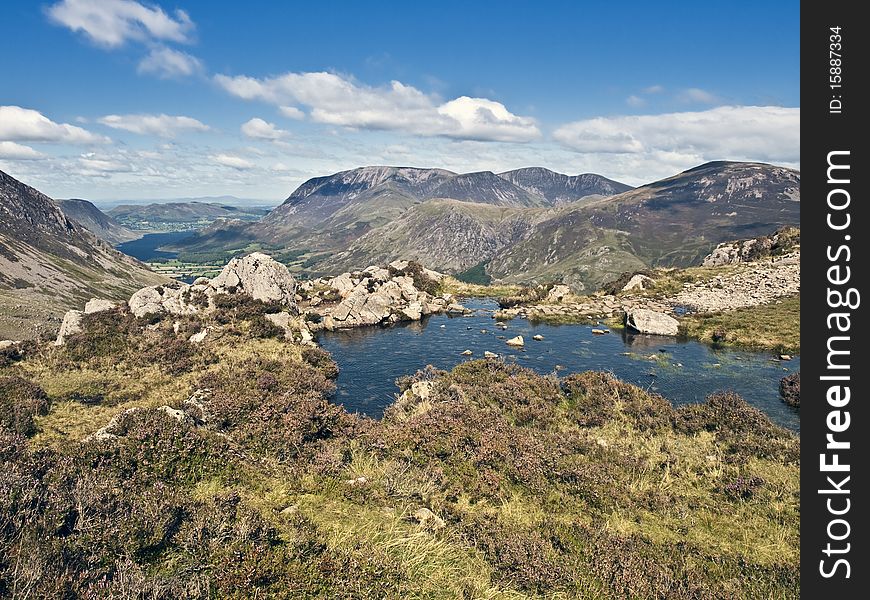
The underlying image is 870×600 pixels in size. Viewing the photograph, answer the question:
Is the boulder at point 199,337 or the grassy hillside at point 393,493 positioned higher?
the boulder at point 199,337

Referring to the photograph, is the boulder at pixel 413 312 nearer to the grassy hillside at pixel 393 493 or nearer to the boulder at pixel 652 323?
the boulder at pixel 652 323

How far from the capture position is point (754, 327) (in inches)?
1865

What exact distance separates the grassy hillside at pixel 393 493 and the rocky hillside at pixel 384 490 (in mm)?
72

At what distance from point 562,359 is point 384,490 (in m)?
29.4

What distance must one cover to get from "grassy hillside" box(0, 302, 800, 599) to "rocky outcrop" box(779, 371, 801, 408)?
614cm

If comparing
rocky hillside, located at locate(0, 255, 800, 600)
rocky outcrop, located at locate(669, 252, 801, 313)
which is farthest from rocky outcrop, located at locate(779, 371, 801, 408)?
rocky outcrop, located at locate(669, 252, 801, 313)

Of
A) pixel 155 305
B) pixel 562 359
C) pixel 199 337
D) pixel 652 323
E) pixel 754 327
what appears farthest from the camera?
pixel 652 323

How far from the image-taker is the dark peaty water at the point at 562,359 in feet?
109

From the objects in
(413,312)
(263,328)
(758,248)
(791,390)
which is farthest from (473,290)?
(791,390)

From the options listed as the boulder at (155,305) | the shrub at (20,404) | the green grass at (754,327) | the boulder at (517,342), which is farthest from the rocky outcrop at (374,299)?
the shrub at (20,404)

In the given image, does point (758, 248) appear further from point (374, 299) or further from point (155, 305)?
point (155, 305)
